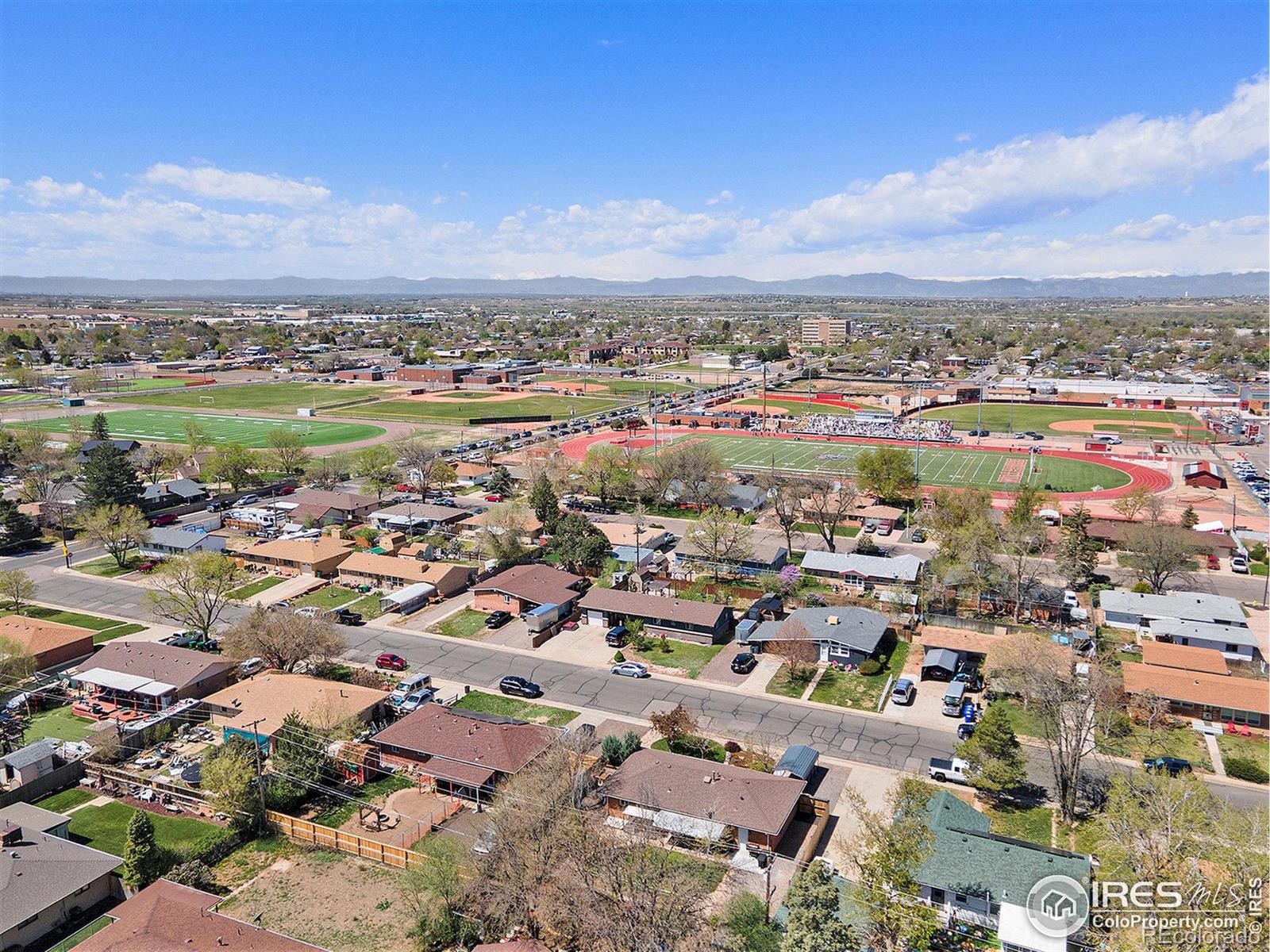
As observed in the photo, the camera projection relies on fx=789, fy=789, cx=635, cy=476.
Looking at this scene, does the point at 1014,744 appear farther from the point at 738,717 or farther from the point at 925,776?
the point at 738,717

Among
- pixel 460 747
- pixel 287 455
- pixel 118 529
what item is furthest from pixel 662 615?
pixel 287 455

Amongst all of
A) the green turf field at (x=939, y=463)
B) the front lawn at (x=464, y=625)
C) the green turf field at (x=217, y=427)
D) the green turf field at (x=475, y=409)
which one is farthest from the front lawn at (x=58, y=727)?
the green turf field at (x=475, y=409)

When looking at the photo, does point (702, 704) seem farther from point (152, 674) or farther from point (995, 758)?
point (152, 674)

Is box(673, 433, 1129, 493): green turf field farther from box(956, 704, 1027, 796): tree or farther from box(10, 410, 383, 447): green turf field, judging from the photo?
box(956, 704, 1027, 796): tree

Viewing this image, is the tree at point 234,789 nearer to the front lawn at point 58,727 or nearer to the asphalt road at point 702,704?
the front lawn at point 58,727

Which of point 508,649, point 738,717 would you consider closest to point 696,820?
point 738,717

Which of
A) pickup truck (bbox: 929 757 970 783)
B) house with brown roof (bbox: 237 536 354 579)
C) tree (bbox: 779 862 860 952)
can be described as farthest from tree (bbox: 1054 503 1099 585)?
house with brown roof (bbox: 237 536 354 579)
